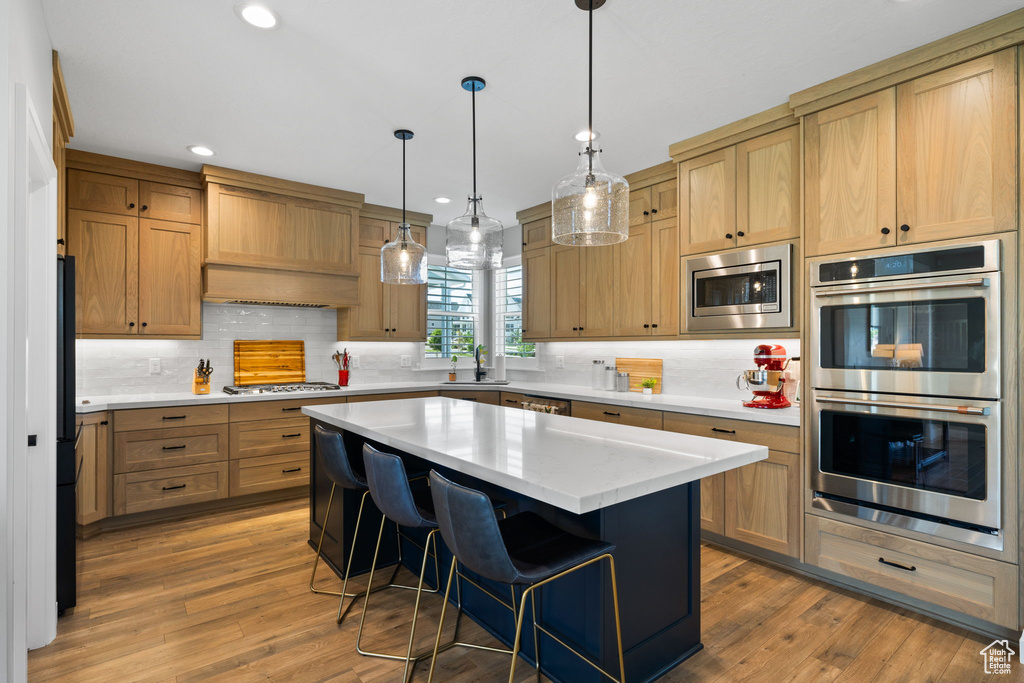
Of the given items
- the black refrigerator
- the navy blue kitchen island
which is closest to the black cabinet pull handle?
the navy blue kitchen island

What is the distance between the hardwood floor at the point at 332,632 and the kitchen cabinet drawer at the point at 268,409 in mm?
1155

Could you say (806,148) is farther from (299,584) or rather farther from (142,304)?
(142,304)

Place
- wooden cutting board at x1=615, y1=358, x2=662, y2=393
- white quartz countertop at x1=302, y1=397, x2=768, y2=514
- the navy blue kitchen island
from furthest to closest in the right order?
wooden cutting board at x1=615, y1=358, x2=662, y2=393, the navy blue kitchen island, white quartz countertop at x1=302, y1=397, x2=768, y2=514

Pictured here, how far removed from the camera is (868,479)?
101 inches

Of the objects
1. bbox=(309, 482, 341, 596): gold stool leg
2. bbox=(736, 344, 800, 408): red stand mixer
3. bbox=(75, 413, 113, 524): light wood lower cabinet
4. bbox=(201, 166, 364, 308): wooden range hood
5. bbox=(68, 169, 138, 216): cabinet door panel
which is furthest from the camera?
bbox=(201, 166, 364, 308): wooden range hood

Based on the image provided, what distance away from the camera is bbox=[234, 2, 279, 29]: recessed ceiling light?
6.88 feet

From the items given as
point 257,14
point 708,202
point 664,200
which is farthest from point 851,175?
point 257,14

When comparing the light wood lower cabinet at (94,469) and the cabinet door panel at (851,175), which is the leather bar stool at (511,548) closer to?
the cabinet door panel at (851,175)

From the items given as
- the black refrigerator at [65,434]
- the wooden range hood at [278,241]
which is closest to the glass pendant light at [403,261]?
the black refrigerator at [65,434]

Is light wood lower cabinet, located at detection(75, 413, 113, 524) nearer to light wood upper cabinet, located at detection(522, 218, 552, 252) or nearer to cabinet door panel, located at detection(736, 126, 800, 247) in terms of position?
light wood upper cabinet, located at detection(522, 218, 552, 252)

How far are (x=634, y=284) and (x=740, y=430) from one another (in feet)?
4.81

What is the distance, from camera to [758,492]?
9.90ft

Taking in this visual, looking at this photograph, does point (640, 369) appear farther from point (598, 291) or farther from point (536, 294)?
point (536, 294)

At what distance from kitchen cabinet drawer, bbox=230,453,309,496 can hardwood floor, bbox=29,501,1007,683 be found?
923 millimetres
